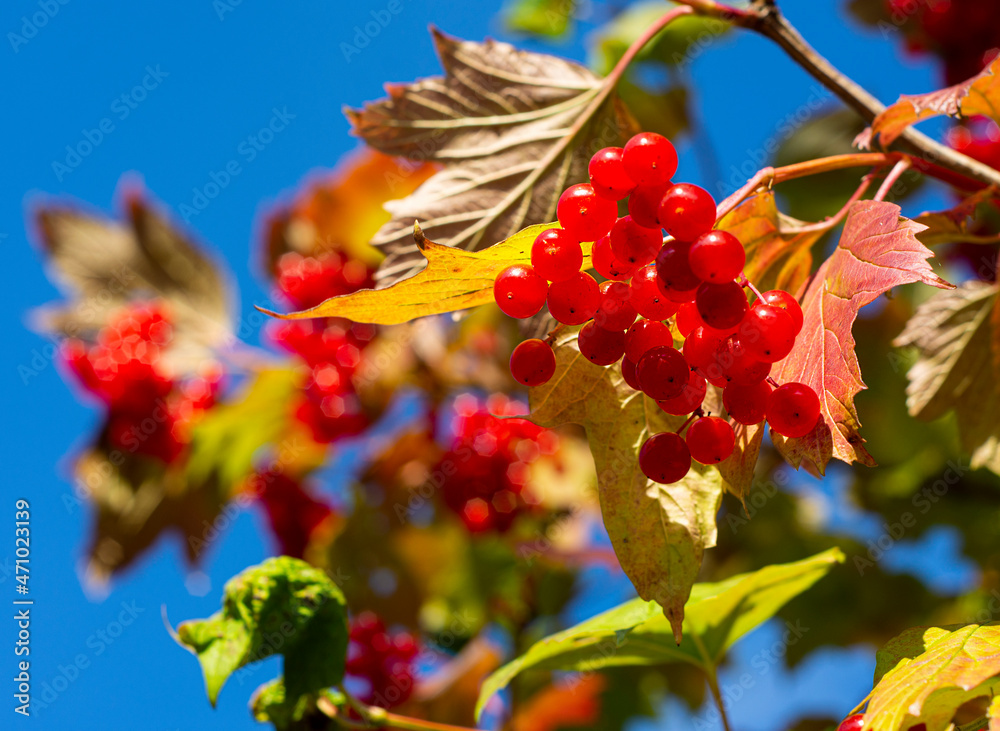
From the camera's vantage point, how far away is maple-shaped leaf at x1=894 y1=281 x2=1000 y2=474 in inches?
54.9

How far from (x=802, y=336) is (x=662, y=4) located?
2564 millimetres

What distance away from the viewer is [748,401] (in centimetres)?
79

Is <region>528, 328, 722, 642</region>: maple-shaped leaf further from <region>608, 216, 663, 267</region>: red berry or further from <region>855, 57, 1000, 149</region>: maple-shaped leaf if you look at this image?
<region>855, 57, 1000, 149</region>: maple-shaped leaf

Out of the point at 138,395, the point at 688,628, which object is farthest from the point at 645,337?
the point at 138,395

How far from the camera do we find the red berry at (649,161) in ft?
2.59

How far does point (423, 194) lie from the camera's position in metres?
1.32

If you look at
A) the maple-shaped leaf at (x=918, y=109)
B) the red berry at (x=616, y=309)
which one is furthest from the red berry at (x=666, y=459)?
the maple-shaped leaf at (x=918, y=109)

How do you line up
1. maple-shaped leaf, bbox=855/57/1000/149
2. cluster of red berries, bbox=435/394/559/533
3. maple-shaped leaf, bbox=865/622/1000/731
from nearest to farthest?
maple-shaped leaf, bbox=865/622/1000/731 < maple-shaped leaf, bbox=855/57/1000/149 < cluster of red berries, bbox=435/394/559/533

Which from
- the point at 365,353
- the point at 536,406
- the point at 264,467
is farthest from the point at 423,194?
the point at 264,467

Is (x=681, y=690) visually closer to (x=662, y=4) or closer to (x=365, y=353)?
(x=365, y=353)

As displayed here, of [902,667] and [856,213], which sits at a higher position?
[856,213]

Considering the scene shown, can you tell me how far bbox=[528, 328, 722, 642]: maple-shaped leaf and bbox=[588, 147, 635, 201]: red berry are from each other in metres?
0.20

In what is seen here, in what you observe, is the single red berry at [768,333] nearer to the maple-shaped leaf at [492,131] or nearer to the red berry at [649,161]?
the red berry at [649,161]

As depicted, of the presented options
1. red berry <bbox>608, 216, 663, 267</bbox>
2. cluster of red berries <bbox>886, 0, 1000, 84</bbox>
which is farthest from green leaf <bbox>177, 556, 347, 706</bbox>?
cluster of red berries <bbox>886, 0, 1000, 84</bbox>
